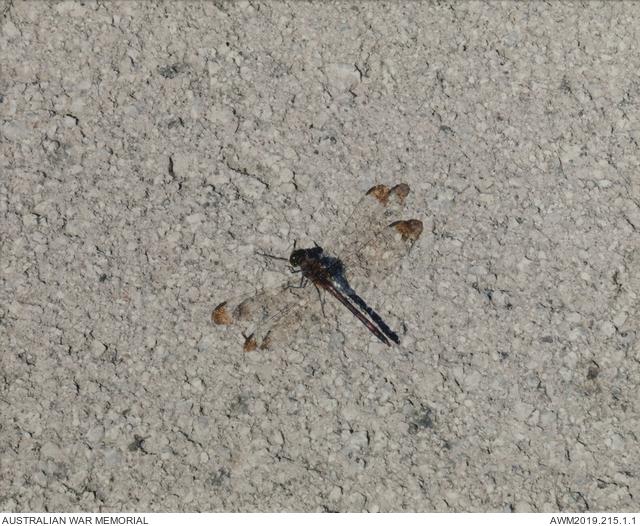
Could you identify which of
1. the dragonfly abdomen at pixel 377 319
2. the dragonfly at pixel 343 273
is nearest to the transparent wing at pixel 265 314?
the dragonfly at pixel 343 273

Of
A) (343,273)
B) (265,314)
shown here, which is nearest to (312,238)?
(343,273)

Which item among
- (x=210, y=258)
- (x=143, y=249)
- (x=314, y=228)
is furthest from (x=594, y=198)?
(x=143, y=249)

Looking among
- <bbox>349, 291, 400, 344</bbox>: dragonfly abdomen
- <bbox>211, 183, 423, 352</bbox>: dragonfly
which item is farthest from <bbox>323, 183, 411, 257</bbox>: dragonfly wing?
<bbox>349, 291, 400, 344</bbox>: dragonfly abdomen

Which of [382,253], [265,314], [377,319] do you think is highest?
[382,253]

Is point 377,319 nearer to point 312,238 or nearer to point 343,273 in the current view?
point 343,273
